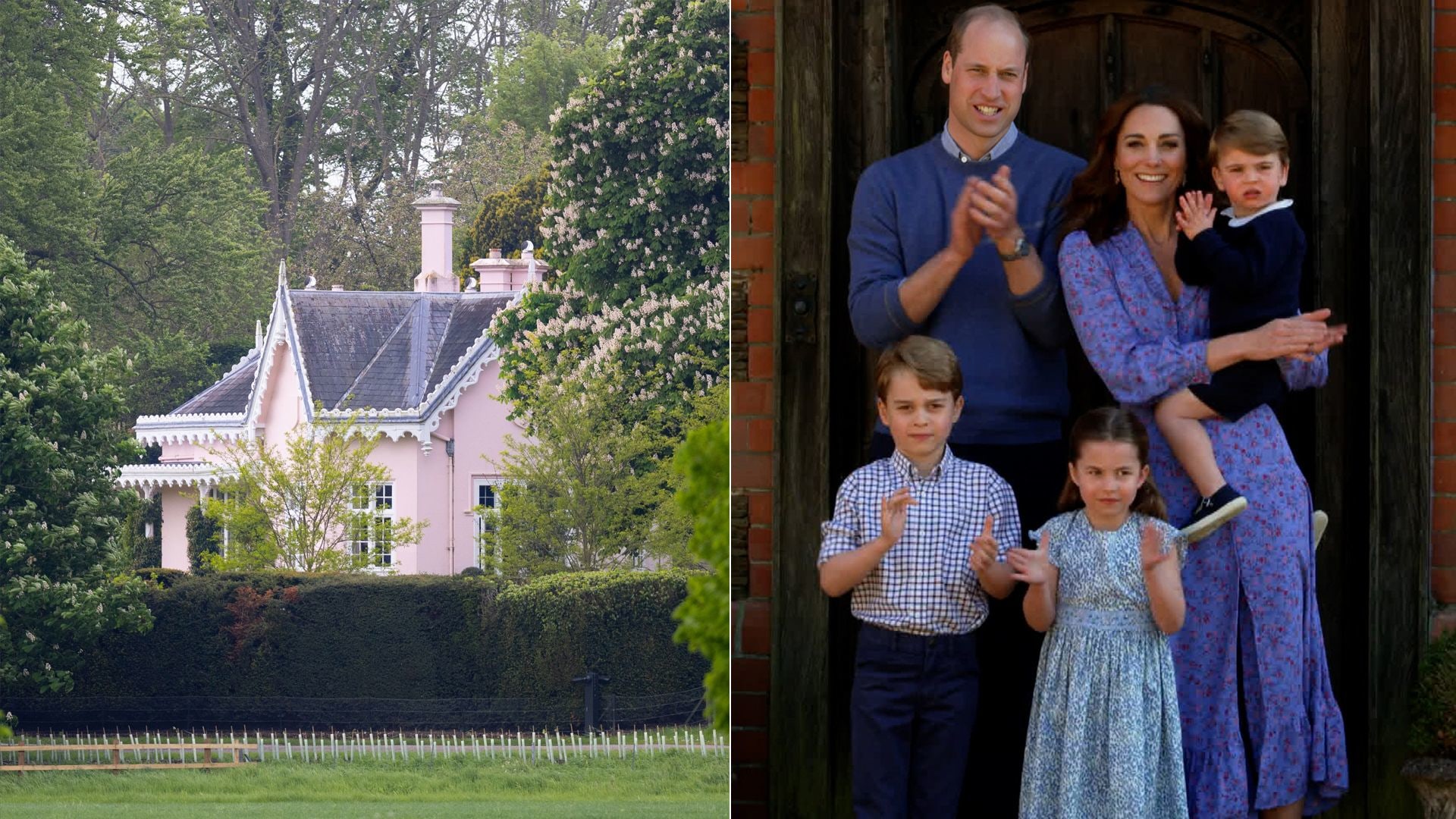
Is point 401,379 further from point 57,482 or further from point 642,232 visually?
point 57,482

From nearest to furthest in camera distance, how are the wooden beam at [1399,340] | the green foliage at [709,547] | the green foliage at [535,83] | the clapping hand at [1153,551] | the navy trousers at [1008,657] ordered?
the clapping hand at [1153,551]
the navy trousers at [1008,657]
the wooden beam at [1399,340]
the green foliage at [709,547]
the green foliage at [535,83]

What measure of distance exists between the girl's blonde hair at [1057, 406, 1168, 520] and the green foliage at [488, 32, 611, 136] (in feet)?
8.53

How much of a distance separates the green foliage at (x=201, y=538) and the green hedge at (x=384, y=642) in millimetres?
61

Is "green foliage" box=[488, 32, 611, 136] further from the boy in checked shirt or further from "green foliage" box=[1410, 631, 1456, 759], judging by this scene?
"green foliage" box=[1410, 631, 1456, 759]

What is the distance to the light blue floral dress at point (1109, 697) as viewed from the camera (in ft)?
8.45

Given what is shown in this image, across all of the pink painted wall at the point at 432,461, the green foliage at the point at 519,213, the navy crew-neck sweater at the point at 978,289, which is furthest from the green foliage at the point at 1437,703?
the green foliage at the point at 519,213

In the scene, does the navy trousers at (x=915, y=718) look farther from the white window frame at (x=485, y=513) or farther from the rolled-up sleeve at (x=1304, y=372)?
the white window frame at (x=485, y=513)

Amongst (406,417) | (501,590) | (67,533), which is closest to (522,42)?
(406,417)

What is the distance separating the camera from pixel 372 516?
486 cm

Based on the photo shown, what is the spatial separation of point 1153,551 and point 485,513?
2703 mm

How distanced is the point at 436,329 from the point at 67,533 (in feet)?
4.27

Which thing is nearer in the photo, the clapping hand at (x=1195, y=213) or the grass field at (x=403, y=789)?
the clapping hand at (x=1195, y=213)

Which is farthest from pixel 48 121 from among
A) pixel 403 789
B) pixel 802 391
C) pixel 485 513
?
pixel 802 391

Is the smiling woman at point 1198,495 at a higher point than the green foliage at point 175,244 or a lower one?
lower
